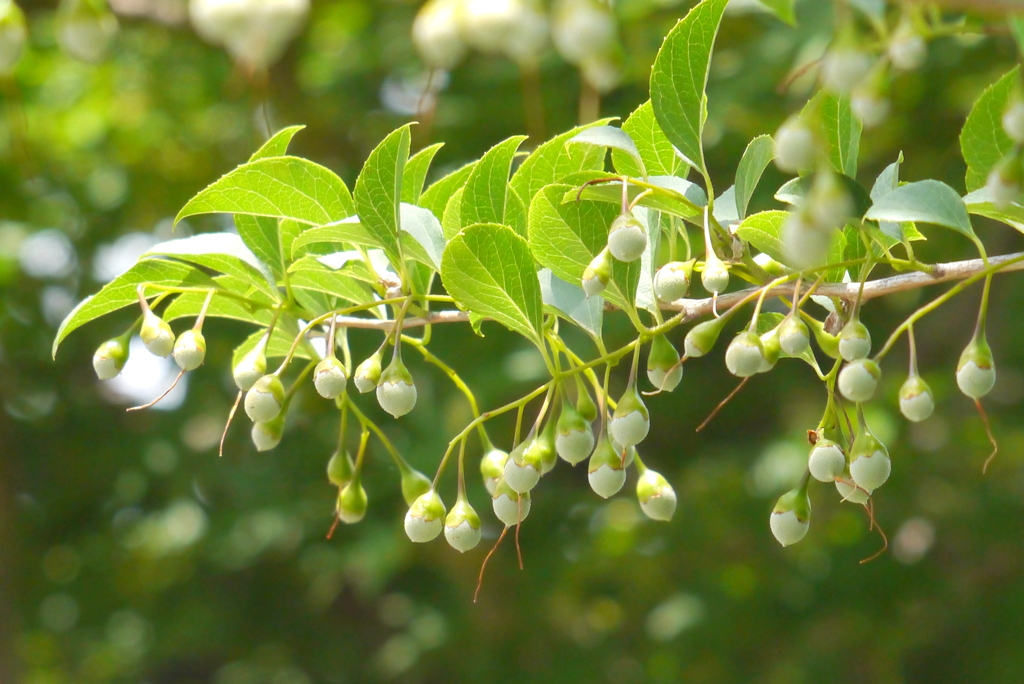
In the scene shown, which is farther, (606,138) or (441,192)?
→ (441,192)

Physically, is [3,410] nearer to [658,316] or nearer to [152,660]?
[152,660]

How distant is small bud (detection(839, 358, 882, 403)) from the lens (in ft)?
2.78

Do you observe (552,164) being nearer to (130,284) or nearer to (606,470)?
(606,470)

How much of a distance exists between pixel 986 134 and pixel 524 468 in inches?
21.6

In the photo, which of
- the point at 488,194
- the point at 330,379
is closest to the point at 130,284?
the point at 330,379

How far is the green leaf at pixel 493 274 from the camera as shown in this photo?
96 cm

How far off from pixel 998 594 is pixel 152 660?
3.50m

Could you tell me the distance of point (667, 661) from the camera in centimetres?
392

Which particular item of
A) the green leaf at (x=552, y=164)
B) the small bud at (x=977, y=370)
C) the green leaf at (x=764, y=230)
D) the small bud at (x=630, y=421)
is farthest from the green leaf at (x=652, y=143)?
the small bud at (x=977, y=370)

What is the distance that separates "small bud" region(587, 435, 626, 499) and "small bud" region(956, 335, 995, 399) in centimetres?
32

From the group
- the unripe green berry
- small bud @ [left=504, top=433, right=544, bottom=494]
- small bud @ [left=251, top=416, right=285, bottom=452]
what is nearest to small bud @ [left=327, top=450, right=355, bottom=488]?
small bud @ [left=251, top=416, right=285, bottom=452]

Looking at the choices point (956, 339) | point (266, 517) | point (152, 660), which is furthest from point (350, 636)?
point (956, 339)

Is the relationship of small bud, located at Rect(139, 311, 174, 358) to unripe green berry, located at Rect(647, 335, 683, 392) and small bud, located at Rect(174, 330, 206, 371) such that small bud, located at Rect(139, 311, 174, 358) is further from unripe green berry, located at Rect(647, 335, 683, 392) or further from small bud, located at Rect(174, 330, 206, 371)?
unripe green berry, located at Rect(647, 335, 683, 392)

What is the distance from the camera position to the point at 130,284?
3.85 ft
